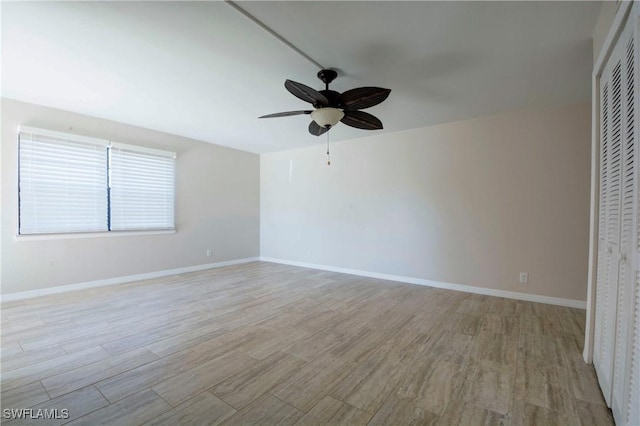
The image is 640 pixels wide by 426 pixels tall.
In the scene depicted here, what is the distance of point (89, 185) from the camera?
3.95m

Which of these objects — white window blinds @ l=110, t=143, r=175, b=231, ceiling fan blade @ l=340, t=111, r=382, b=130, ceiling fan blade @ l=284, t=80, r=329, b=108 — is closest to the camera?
ceiling fan blade @ l=284, t=80, r=329, b=108

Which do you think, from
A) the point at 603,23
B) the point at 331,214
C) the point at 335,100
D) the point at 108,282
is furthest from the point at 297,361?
the point at 108,282

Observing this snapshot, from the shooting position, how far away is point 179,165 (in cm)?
494

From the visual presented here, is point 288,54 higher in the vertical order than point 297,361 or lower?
higher

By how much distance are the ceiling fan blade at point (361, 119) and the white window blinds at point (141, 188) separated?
3495mm

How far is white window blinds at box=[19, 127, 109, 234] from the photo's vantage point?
348 centimetres

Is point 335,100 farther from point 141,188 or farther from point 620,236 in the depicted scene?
point 141,188

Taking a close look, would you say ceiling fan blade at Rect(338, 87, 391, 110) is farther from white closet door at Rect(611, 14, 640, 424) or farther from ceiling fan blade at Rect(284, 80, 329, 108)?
white closet door at Rect(611, 14, 640, 424)

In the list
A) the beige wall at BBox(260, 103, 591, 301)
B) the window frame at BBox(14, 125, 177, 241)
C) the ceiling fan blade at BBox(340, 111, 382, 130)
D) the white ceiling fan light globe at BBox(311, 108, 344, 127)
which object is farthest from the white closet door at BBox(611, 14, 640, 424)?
the window frame at BBox(14, 125, 177, 241)

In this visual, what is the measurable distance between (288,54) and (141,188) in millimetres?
3574

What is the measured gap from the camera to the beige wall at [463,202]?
10.8 ft
